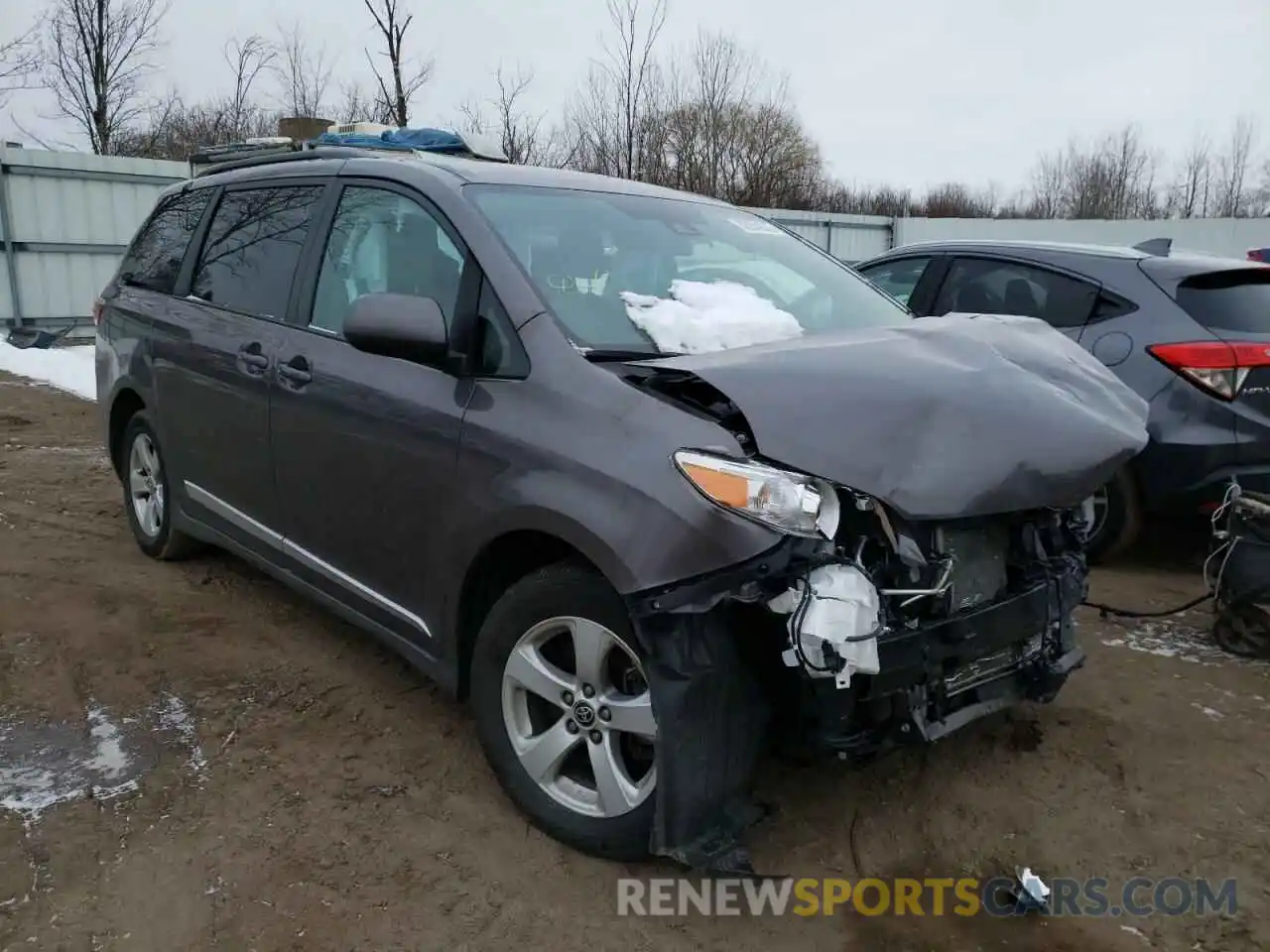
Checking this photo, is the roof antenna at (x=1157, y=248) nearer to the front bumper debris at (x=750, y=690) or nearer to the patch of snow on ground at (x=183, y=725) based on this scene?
the front bumper debris at (x=750, y=690)

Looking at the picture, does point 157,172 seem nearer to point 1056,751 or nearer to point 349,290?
point 349,290

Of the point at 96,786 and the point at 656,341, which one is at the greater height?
the point at 656,341

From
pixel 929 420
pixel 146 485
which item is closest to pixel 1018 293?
pixel 929 420

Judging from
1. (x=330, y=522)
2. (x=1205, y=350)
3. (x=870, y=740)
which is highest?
(x=1205, y=350)

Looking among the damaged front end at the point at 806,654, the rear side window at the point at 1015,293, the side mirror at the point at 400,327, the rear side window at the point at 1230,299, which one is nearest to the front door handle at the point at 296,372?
the side mirror at the point at 400,327

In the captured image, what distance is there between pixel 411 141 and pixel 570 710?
4254 mm

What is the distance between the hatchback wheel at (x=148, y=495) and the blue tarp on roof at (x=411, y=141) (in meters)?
2.02

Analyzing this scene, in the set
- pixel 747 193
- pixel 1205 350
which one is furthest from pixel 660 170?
pixel 1205 350

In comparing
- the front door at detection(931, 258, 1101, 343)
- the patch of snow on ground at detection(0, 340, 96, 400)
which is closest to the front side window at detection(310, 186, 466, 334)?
A: the front door at detection(931, 258, 1101, 343)

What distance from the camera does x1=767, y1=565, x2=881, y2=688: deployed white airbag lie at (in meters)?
2.16

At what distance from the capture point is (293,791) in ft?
9.61

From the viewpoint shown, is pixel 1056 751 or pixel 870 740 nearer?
pixel 870 740

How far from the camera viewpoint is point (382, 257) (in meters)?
3.33

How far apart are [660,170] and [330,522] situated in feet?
52.2
